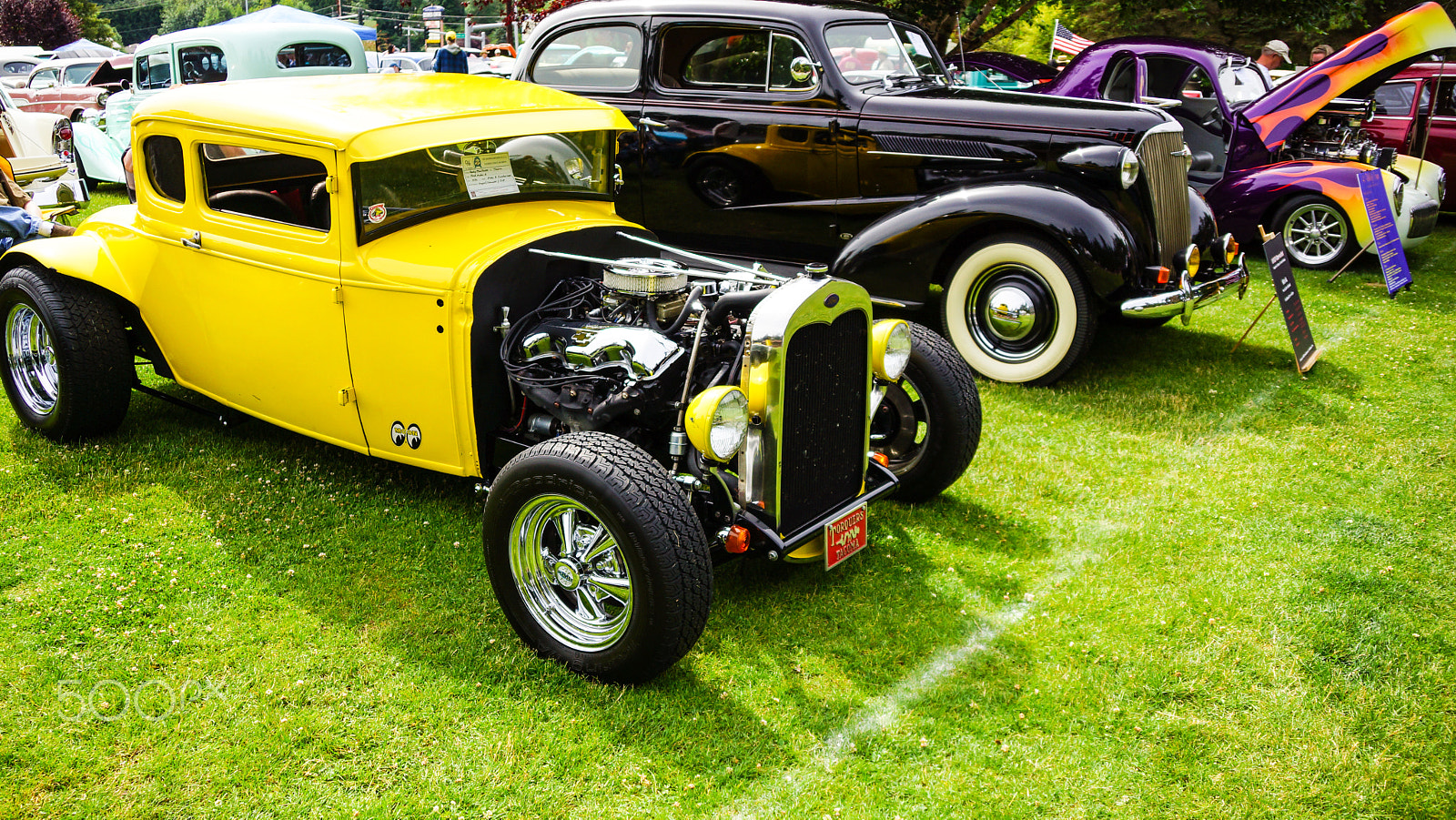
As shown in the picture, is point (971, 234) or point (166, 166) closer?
point (166, 166)

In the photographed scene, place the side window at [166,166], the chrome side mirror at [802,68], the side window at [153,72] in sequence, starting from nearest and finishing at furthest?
the side window at [166,166]
the chrome side mirror at [802,68]
the side window at [153,72]

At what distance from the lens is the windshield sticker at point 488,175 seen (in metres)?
4.03

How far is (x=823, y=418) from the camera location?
3451 millimetres

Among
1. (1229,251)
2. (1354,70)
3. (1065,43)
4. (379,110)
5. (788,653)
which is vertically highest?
(1065,43)

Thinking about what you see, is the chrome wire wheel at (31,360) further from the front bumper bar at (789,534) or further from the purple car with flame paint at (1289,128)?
the purple car with flame paint at (1289,128)

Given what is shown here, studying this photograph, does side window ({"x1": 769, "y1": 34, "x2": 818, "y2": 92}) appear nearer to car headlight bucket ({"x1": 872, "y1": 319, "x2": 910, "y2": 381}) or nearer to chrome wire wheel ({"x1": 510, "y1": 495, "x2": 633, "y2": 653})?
car headlight bucket ({"x1": 872, "y1": 319, "x2": 910, "y2": 381})

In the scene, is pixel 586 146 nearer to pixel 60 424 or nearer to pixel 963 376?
pixel 963 376

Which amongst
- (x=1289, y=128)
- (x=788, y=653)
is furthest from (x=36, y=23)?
(x=788, y=653)

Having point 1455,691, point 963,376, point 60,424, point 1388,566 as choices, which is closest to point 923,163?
point 963,376

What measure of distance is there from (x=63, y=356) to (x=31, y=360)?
0.58 m

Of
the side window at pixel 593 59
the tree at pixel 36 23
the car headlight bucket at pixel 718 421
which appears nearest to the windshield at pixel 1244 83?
the side window at pixel 593 59

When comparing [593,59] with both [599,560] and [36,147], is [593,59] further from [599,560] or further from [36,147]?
[36,147]

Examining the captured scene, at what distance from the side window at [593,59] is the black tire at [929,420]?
3647 millimetres

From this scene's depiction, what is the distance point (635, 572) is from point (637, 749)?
0.55 meters
